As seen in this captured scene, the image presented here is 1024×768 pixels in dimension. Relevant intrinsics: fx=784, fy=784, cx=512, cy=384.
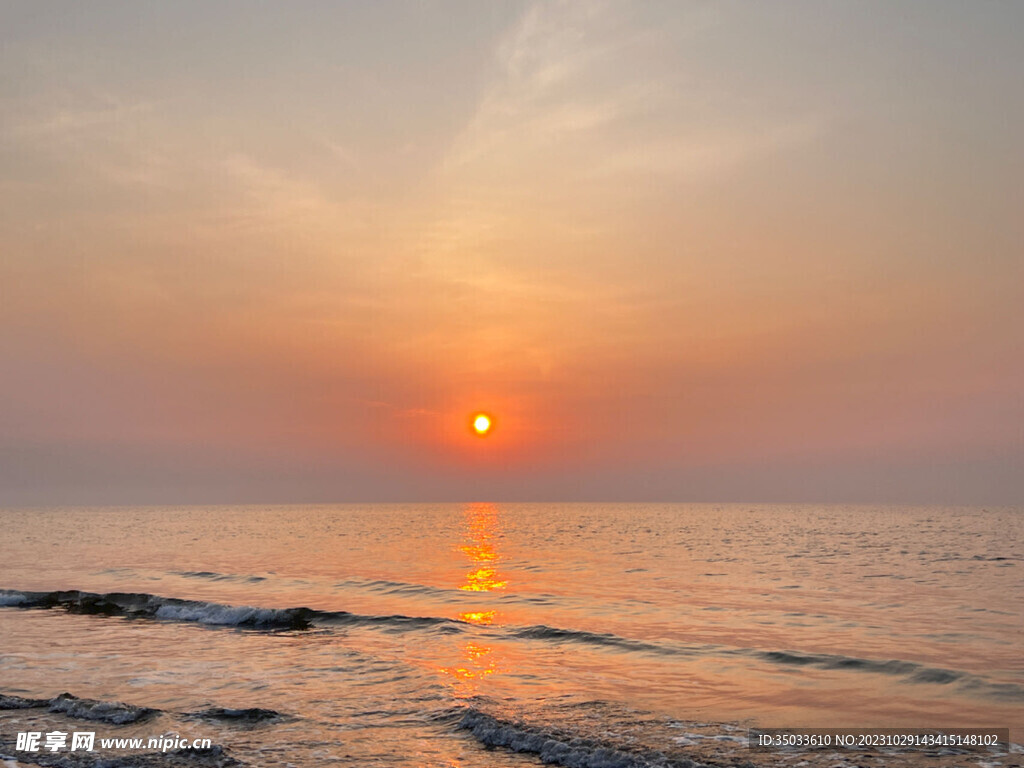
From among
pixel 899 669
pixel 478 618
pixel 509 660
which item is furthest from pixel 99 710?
pixel 899 669

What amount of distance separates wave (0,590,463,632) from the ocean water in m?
0.16

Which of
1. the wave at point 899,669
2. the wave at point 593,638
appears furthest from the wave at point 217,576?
the wave at point 899,669

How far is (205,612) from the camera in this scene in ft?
121

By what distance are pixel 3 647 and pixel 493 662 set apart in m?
17.2

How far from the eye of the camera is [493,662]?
24594 mm

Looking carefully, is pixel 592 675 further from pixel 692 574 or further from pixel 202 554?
pixel 202 554

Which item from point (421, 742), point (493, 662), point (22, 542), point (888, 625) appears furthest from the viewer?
point (22, 542)

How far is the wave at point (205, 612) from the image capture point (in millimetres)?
33812

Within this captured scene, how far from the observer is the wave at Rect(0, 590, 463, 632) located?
3381cm

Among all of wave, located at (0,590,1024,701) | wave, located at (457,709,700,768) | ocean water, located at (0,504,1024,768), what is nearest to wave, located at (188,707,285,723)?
ocean water, located at (0,504,1024,768)

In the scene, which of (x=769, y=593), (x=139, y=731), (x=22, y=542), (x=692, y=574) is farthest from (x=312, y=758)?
(x=22, y=542)

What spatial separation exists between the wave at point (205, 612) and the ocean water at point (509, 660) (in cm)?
16

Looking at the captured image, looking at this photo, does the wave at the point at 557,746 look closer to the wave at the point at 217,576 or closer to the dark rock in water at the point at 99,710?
the dark rock in water at the point at 99,710

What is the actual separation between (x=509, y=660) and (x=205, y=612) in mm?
18837
